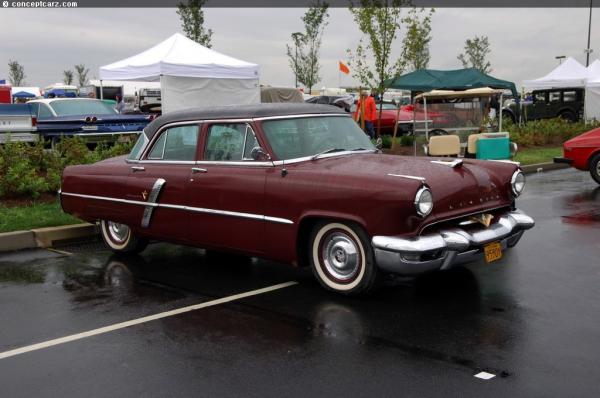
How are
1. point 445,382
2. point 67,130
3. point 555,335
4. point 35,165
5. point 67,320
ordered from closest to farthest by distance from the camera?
point 445,382, point 555,335, point 67,320, point 35,165, point 67,130

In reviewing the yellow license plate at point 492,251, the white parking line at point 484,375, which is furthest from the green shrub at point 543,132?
the white parking line at point 484,375

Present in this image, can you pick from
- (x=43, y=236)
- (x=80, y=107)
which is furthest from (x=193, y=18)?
(x=43, y=236)

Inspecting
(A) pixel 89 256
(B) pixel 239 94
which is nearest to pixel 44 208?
(A) pixel 89 256

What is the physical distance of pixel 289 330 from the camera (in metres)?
4.59

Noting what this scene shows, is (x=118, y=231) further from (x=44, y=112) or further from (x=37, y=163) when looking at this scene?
(x=44, y=112)

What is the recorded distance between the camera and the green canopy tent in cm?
1806

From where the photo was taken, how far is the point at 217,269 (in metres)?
6.52

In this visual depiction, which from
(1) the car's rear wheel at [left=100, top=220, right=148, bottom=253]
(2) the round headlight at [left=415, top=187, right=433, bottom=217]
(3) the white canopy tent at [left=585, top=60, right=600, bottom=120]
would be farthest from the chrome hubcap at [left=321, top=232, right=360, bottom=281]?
(3) the white canopy tent at [left=585, top=60, right=600, bottom=120]

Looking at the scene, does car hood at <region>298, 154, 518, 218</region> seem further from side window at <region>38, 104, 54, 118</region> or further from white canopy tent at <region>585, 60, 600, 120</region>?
white canopy tent at <region>585, 60, 600, 120</region>

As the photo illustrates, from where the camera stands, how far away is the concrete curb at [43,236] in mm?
7555

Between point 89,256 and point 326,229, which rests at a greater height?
point 326,229

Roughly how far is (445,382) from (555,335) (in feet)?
3.82

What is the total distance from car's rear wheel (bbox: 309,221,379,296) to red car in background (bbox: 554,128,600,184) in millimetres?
8407

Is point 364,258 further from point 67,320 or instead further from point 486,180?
point 67,320
